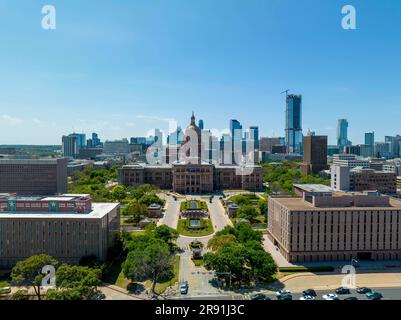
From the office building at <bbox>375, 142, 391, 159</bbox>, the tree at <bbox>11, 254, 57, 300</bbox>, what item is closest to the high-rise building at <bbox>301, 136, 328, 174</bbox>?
the tree at <bbox>11, 254, 57, 300</bbox>

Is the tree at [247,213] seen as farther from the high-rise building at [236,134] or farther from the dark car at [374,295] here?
the high-rise building at [236,134]

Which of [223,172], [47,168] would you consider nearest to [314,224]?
[223,172]

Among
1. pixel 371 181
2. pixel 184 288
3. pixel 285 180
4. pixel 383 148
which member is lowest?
pixel 184 288

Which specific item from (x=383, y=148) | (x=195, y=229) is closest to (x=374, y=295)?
(x=195, y=229)

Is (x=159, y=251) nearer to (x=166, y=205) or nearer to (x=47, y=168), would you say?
(x=166, y=205)

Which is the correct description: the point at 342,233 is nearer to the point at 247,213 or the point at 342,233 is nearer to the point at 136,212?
the point at 247,213
